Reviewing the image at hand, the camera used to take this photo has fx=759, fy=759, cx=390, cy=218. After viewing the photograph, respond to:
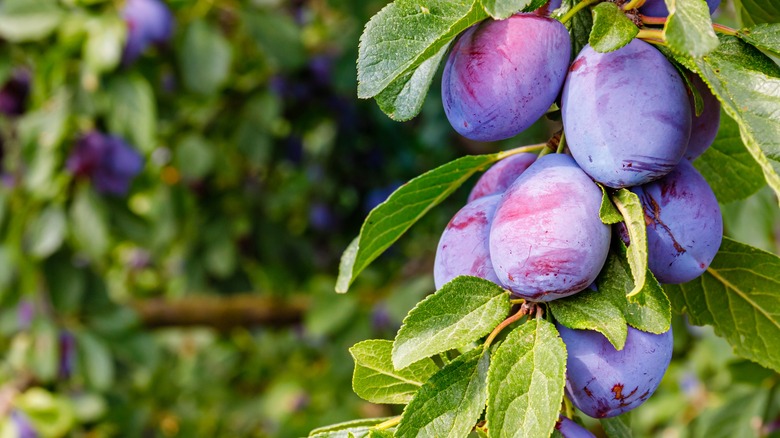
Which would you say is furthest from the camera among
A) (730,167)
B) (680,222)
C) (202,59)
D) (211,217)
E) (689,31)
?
(211,217)

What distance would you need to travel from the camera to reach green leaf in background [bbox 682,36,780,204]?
397 mm

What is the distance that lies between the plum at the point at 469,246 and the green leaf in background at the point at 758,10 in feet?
0.78

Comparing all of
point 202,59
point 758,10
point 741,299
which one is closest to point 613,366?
point 741,299

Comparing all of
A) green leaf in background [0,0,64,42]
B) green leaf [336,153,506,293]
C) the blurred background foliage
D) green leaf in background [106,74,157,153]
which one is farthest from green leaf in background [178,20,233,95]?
green leaf [336,153,506,293]

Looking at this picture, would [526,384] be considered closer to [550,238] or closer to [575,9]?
[550,238]

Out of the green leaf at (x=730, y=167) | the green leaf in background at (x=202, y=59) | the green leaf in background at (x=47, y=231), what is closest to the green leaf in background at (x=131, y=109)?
the green leaf in background at (x=202, y=59)

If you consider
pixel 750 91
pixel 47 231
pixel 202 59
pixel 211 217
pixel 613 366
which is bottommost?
pixel 211 217

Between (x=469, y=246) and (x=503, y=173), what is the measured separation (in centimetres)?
8

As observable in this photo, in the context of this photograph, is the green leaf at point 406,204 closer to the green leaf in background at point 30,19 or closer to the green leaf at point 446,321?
the green leaf at point 446,321

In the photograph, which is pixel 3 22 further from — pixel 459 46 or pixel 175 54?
pixel 459 46

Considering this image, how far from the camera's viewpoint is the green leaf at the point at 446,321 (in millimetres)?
459

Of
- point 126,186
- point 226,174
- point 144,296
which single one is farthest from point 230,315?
point 144,296

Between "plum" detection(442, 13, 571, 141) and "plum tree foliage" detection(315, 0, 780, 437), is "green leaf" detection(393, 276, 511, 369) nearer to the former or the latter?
"plum tree foliage" detection(315, 0, 780, 437)

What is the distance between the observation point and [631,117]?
451 mm
